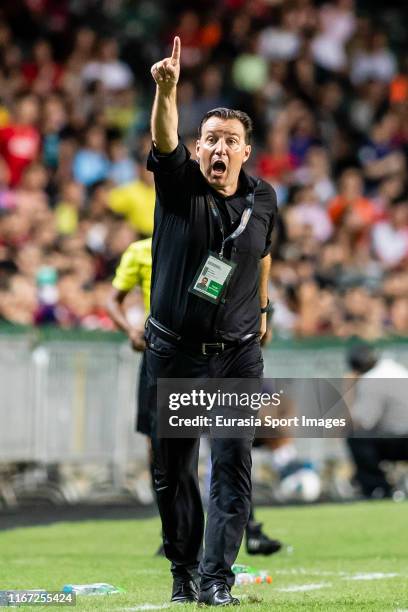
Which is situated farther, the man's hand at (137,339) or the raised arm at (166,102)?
the man's hand at (137,339)

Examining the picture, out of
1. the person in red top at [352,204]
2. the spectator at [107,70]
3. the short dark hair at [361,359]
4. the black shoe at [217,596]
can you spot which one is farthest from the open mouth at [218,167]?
the person in red top at [352,204]

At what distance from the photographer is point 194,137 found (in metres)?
21.6

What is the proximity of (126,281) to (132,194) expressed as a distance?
8122mm

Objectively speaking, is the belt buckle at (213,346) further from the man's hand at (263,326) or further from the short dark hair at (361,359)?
the short dark hair at (361,359)

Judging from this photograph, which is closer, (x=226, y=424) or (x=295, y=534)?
(x=226, y=424)

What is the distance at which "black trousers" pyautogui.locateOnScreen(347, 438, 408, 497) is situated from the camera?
1719 centimetres

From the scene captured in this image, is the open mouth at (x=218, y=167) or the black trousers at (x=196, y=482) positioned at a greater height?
the open mouth at (x=218, y=167)

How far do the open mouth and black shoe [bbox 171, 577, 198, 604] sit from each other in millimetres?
2125

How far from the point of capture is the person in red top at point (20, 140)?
18.8 metres

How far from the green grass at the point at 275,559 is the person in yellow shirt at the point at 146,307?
0.15 metres

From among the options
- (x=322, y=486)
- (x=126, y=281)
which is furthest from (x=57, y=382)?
(x=126, y=281)

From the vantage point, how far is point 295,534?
1303cm

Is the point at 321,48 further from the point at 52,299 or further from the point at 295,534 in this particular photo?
the point at 295,534

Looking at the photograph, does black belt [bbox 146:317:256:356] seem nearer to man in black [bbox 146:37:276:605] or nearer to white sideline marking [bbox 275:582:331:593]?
man in black [bbox 146:37:276:605]
